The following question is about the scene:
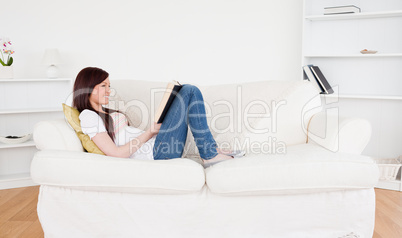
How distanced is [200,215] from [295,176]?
1.80 ft

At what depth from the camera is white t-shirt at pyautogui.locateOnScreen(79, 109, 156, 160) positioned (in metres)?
2.31

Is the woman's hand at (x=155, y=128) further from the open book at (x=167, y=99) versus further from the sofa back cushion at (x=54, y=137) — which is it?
the sofa back cushion at (x=54, y=137)

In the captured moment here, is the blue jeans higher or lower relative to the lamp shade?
lower

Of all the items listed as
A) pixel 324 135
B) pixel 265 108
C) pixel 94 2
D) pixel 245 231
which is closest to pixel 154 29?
pixel 94 2

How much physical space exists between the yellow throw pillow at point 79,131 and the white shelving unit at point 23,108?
1492mm

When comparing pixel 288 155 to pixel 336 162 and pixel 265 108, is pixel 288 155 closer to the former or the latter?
pixel 336 162

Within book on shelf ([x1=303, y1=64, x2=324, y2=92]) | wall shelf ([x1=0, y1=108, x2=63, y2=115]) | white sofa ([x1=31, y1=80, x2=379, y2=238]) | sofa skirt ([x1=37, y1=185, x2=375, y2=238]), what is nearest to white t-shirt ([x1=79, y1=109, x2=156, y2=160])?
white sofa ([x1=31, y1=80, x2=379, y2=238])

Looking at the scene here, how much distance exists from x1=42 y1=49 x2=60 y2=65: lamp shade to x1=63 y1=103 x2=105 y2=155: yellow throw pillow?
1560mm

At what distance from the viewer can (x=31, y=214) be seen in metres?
2.91

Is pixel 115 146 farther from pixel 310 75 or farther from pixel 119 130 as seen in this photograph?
pixel 310 75

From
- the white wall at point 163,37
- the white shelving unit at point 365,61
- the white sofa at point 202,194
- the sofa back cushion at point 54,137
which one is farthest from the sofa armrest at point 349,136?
the white wall at point 163,37

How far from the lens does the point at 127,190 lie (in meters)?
2.16

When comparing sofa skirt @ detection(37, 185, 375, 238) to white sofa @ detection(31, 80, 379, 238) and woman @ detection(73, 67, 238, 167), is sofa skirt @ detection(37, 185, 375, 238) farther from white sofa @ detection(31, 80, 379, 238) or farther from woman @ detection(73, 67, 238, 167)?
woman @ detection(73, 67, 238, 167)

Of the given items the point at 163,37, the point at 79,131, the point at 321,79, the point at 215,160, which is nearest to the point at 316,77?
the point at 321,79
